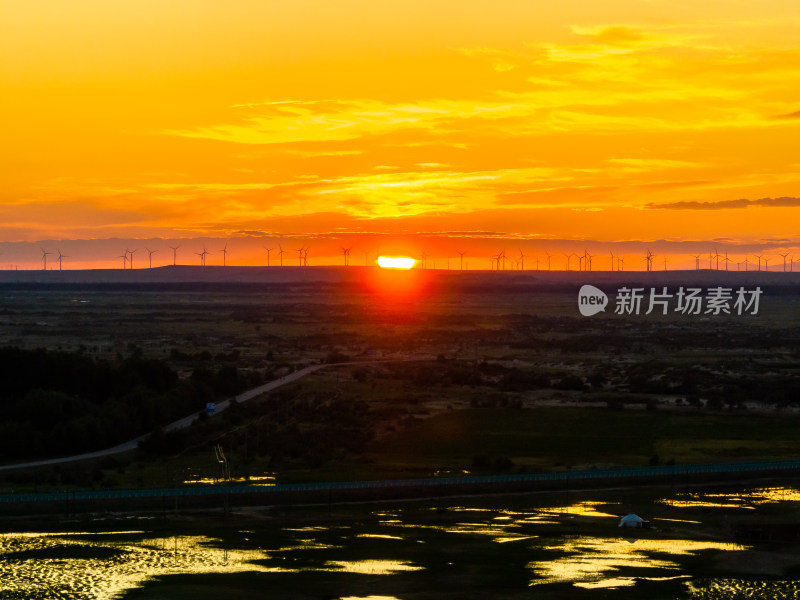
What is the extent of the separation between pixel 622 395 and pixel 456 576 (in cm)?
6150

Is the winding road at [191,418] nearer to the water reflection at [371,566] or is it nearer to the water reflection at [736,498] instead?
the water reflection at [371,566]

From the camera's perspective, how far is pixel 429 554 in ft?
139

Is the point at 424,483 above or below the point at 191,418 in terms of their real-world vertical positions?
below

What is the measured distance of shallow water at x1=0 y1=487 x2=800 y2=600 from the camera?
38.3 metres

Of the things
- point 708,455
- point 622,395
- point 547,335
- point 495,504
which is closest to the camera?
point 495,504

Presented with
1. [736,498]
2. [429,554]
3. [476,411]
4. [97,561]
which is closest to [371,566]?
[429,554]

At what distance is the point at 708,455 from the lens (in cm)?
6706

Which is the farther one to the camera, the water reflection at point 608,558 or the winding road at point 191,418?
the winding road at point 191,418

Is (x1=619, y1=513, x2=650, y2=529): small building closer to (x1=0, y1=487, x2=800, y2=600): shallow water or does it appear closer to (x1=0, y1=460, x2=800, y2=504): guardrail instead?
(x1=0, y1=487, x2=800, y2=600): shallow water

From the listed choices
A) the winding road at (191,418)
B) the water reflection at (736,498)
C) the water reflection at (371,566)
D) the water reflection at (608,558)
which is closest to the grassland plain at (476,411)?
the winding road at (191,418)

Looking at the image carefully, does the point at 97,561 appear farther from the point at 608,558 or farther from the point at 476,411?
the point at 476,411

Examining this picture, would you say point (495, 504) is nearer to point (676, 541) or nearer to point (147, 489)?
point (676, 541)

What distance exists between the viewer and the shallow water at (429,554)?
1508 inches

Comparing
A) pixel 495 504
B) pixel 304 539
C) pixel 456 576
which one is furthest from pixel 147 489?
pixel 456 576
